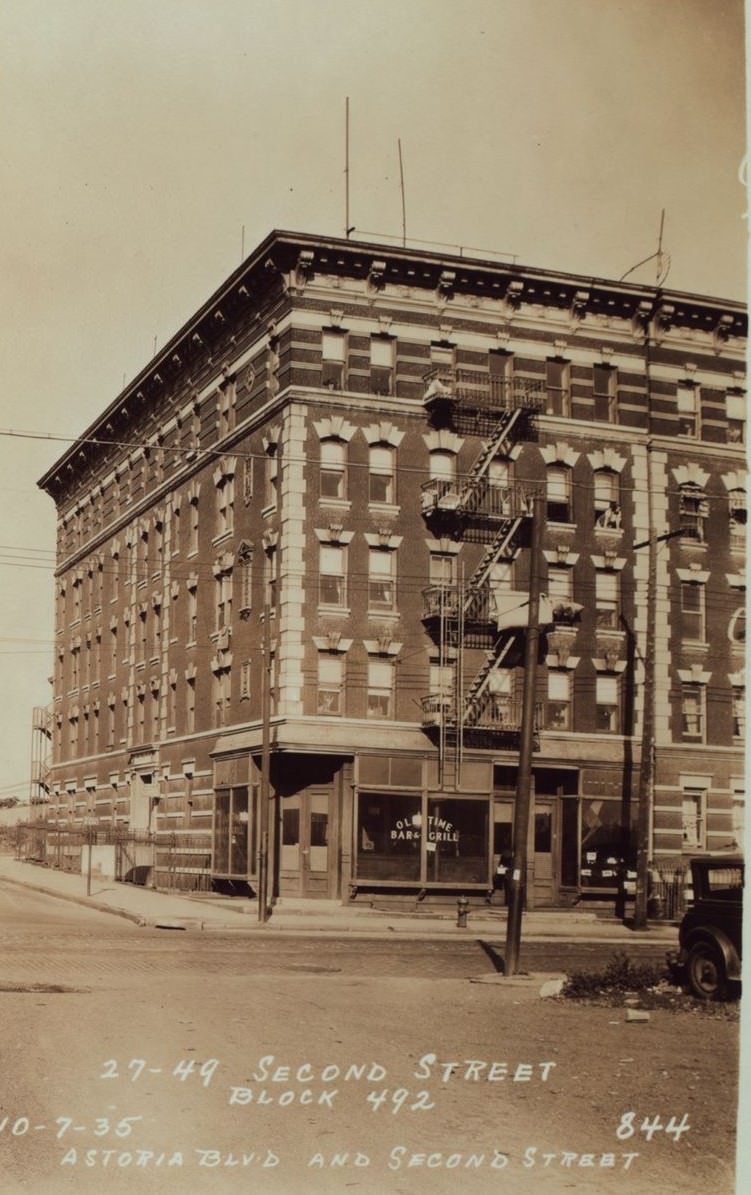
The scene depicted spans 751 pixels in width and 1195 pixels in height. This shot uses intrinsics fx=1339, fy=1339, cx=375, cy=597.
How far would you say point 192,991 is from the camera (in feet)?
52.6

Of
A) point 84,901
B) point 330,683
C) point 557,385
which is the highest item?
point 557,385

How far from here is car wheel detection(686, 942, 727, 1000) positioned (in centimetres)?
1565

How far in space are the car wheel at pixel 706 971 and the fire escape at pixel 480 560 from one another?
2010 centimetres

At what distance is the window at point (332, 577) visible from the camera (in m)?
36.4

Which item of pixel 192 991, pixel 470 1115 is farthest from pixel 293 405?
pixel 470 1115

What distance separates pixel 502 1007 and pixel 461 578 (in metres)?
22.7

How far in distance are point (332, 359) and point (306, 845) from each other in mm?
13258

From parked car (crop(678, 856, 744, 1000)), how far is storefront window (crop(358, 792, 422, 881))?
769 inches

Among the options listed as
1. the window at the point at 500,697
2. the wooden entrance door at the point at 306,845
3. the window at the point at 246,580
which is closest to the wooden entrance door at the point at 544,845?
the window at the point at 500,697

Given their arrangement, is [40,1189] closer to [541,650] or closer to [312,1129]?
[312,1129]

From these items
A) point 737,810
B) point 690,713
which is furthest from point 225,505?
point 737,810

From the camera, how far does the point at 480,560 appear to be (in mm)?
37781

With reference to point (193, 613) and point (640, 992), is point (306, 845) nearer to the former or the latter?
point (193, 613)

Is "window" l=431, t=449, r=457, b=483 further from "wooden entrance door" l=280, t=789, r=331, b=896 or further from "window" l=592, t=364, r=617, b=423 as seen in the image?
"wooden entrance door" l=280, t=789, r=331, b=896
